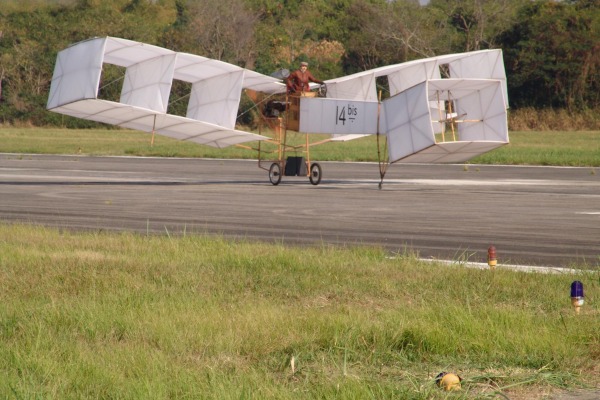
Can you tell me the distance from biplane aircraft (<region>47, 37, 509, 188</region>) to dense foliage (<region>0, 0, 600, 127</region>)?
38.0 metres

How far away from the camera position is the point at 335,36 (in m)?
89.8

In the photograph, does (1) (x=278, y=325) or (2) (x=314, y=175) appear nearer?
(1) (x=278, y=325)

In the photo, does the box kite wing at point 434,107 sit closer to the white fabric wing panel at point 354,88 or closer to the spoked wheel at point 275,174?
the white fabric wing panel at point 354,88

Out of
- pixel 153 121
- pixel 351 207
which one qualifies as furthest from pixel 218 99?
pixel 351 207

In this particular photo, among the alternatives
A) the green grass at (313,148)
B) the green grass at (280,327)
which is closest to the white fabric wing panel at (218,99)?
the green grass at (280,327)

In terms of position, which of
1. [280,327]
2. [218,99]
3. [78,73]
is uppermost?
[78,73]

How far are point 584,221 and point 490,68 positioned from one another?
11.6 metres

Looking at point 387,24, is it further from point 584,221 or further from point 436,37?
point 584,221

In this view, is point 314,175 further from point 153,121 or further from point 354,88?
point 153,121

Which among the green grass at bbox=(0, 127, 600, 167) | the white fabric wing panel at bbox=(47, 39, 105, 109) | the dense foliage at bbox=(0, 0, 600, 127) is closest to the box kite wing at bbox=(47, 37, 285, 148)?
the white fabric wing panel at bbox=(47, 39, 105, 109)

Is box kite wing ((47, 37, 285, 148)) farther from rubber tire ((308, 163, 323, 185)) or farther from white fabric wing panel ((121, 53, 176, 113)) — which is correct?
rubber tire ((308, 163, 323, 185))

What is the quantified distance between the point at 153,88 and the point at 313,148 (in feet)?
81.7

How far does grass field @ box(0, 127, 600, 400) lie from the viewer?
633 centimetres

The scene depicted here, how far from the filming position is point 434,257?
41.2 feet
